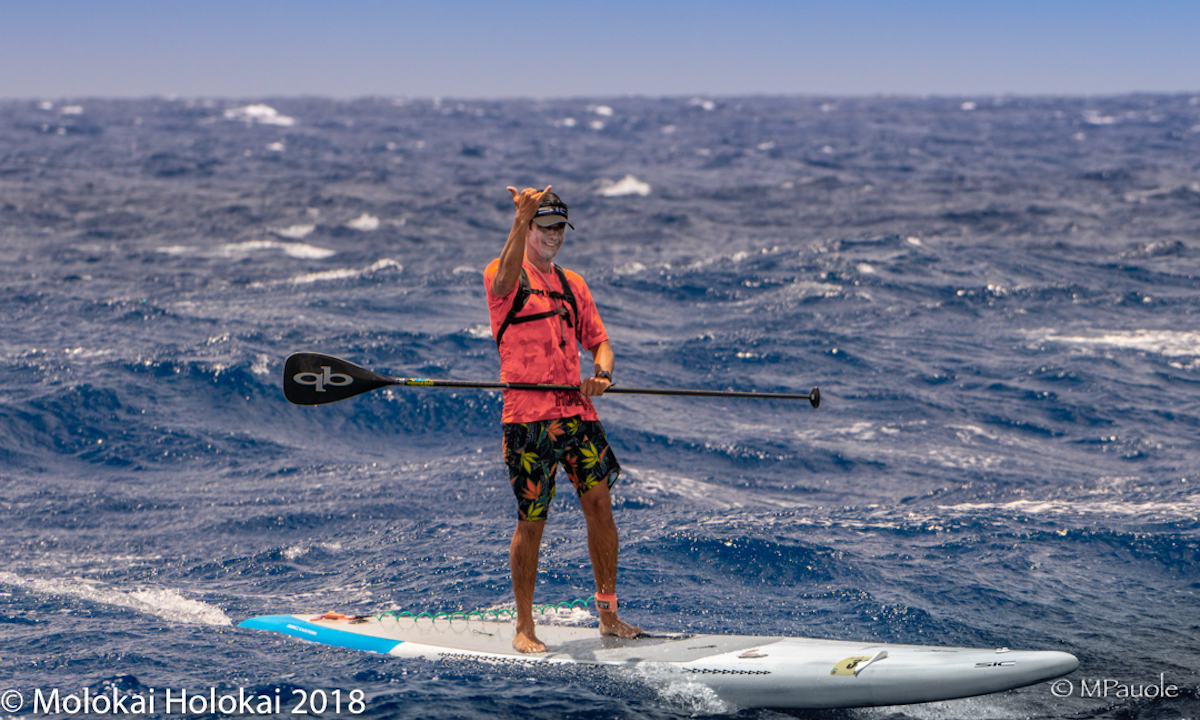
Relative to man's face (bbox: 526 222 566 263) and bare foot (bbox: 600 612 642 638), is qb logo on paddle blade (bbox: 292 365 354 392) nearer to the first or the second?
man's face (bbox: 526 222 566 263)

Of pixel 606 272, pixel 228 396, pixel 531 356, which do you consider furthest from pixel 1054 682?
pixel 606 272

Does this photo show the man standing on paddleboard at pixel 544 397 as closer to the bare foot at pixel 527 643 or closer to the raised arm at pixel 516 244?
the raised arm at pixel 516 244

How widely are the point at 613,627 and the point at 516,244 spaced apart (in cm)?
201

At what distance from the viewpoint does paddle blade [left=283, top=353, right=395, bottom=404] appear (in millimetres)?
5312

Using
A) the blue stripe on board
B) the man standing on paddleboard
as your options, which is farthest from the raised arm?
the blue stripe on board

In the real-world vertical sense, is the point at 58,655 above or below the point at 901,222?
below

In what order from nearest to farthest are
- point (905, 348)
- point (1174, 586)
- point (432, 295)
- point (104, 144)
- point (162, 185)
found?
point (1174, 586)
point (905, 348)
point (432, 295)
point (162, 185)
point (104, 144)

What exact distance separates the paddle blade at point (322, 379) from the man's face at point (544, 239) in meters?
1.07

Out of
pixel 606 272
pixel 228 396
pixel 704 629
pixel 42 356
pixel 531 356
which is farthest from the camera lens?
pixel 606 272

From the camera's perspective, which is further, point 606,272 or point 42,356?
point 606,272

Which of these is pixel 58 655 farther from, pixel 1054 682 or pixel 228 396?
pixel 228 396

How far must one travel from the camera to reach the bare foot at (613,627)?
5297 mm

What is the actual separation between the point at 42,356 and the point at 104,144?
182ft

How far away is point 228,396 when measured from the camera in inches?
457
